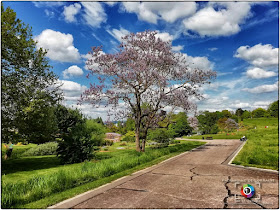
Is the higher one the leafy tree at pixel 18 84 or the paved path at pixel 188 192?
the leafy tree at pixel 18 84

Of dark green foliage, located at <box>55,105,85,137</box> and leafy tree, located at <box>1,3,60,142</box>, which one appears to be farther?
dark green foliage, located at <box>55,105,85,137</box>

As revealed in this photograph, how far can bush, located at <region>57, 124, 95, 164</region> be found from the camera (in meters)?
18.1

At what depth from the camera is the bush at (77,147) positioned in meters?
18.1

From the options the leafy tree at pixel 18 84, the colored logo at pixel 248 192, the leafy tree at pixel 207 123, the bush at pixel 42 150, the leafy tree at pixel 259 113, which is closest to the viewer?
the colored logo at pixel 248 192

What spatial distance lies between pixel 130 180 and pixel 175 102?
12.8 metres

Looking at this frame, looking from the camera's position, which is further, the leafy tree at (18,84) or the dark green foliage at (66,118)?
the dark green foliage at (66,118)

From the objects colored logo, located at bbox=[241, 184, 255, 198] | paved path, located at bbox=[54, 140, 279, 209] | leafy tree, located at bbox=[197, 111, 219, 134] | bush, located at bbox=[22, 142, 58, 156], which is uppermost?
leafy tree, located at bbox=[197, 111, 219, 134]

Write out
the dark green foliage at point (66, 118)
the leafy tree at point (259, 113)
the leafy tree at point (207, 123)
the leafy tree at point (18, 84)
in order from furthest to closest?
the leafy tree at point (259, 113) < the leafy tree at point (207, 123) < the dark green foliage at point (66, 118) < the leafy tree at point (18, 84)

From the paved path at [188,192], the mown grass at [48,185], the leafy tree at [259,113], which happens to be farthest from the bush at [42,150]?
the leafy tree at [259,113]

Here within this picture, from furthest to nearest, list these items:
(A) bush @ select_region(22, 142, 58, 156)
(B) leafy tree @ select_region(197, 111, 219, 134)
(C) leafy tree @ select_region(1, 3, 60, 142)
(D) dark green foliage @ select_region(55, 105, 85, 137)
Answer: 1. (B) leafy tree @ select_region(197, 111, 219, 134)
2. (A) bush @ select_region(22, 142, 58, 156)
3. (D) dark green foliage @ select_region(55, 105, 85, 137)
4. (C) leafy tree @ select_region(1, 3, 60, 142)

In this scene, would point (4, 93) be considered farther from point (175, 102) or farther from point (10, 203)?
point (175, 102)

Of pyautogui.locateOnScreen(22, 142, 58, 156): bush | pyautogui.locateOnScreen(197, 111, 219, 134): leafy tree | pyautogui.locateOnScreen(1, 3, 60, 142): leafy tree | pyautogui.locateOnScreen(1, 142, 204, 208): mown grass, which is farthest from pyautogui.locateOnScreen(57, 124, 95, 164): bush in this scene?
pyautogui.locateOnScreen(197, 111, 219, 134): leafy tree

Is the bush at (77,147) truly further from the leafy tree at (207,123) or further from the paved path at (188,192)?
the leafy tree at (207,123)

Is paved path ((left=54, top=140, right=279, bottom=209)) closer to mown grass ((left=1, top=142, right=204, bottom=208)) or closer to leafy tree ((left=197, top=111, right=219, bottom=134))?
mown grass ((left=1, top=142, right=204, bottom=208))
